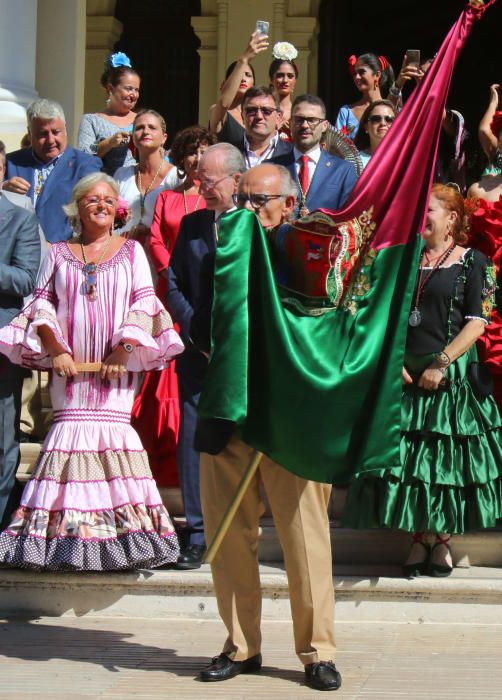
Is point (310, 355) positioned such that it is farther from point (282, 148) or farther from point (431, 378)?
point (282, 148)

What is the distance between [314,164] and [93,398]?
5.91 feet

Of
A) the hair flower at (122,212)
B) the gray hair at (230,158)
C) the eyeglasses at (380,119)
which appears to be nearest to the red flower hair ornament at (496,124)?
the eyeglasses at (380,119)

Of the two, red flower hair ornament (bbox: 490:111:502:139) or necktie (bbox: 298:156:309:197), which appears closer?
necktie (bbox: 298:156:309:197)

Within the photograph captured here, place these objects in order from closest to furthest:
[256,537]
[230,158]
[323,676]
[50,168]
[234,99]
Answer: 1. [323,676]
2. [256,537]
3. [230,158]
4. [50,168]
5. [234,99]

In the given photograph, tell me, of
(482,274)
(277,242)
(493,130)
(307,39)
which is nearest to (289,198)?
(277,242)

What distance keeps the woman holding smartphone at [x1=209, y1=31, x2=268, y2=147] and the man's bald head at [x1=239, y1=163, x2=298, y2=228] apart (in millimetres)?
2610

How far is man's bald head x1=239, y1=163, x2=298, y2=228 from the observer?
580 centimetres

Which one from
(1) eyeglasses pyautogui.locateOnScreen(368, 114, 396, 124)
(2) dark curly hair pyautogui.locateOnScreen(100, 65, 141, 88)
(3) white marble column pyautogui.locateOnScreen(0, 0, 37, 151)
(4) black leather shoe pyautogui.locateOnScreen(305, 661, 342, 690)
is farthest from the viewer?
(3) white marble column pyautogui.locateOnScreen(0, 0, 37, 151)

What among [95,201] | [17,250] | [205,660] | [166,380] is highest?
[95,201]

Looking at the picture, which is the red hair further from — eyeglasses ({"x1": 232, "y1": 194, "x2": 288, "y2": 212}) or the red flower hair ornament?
eyeglasses ({"x1": 232, "y1": 194, "x2": 288, "y2": 212})

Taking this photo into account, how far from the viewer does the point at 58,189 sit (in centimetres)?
830

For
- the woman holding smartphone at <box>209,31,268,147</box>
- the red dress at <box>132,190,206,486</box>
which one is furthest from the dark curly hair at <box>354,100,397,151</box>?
the red dress at <box>132,190,206,486</box>

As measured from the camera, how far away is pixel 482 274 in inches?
281

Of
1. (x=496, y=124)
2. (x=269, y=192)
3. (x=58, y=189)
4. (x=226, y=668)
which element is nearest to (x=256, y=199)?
(x=269, y=192)
